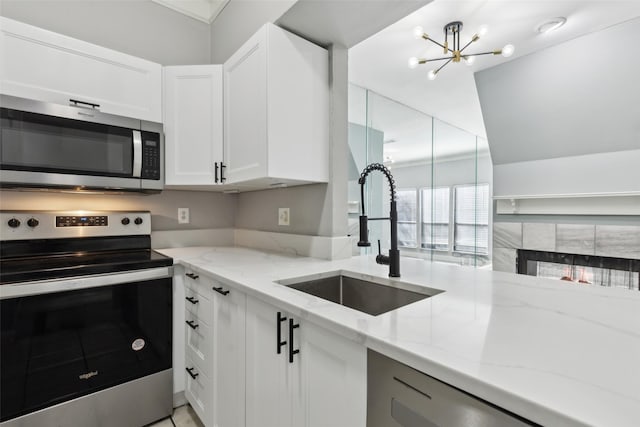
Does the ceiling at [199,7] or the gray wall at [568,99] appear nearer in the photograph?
the ceiling at [199,7]

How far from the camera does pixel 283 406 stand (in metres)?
0.93

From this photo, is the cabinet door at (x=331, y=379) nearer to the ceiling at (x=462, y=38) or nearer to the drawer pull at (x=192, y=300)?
the drawer pull at (x=192, y=300)

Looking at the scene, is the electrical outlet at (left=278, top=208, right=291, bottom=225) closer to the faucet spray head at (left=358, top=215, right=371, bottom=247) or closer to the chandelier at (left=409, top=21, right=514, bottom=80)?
the faucet spray head at (left=358, top=215, right=371, bottom=247)

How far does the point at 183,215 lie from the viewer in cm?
224

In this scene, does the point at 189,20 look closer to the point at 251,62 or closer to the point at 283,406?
the point at 251,62

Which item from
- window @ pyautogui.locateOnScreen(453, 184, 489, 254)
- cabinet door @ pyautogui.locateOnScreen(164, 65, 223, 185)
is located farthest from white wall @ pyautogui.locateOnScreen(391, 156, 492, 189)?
cabinet door @ pyautogui.locateOnScreen(164, 65, 223, 185)

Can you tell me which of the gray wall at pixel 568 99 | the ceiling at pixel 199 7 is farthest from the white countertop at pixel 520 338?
the gray wall at pixel 568 99

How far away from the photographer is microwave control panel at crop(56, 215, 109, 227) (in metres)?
1.66

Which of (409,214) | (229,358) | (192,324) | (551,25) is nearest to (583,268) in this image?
(551,25)

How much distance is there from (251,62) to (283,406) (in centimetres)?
160

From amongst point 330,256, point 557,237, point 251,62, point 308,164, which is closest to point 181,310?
point 330,256

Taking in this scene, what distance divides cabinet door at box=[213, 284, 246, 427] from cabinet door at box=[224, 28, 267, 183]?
65 centimetres

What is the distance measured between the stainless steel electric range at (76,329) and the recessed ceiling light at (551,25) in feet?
11.0

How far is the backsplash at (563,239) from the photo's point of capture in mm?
2916
